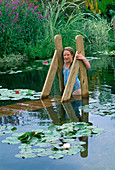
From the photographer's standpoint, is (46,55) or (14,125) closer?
(14,125)

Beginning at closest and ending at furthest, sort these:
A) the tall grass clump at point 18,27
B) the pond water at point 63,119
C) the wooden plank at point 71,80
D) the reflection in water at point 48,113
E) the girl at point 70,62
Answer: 1. the pond water at point 63,119
2. the reflection in water at point 48,113
3. the wooden plank at point 71,80
4. the girl at point 70,62
5. the tall grass clump at point 18,27

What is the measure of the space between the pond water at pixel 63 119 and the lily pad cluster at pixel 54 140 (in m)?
0.07

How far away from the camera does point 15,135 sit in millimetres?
4566

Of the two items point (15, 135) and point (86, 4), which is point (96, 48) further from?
point (15, 135)

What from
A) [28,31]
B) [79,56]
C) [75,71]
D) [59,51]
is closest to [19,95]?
[59,51]

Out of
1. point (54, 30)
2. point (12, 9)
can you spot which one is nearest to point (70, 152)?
point (12, 9)

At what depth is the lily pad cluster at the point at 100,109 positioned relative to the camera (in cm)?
562

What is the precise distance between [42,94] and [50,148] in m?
2.98

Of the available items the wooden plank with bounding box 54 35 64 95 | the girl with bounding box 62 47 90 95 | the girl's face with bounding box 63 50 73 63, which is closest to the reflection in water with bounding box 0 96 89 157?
the girl with bounding box 62 47 90 95

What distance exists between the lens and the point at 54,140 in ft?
14.1

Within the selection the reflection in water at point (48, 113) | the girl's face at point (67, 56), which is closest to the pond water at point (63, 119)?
the reflection in water at point (48, 113)

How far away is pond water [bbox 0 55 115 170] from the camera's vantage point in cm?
375

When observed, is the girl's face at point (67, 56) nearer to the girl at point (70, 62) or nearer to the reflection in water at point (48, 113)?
the girl at point (70, 62)

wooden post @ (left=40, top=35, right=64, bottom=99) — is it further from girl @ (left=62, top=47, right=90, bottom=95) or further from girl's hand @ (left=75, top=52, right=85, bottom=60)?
girl's hand @ (left=75, top=52, right=85, bottom=60)
